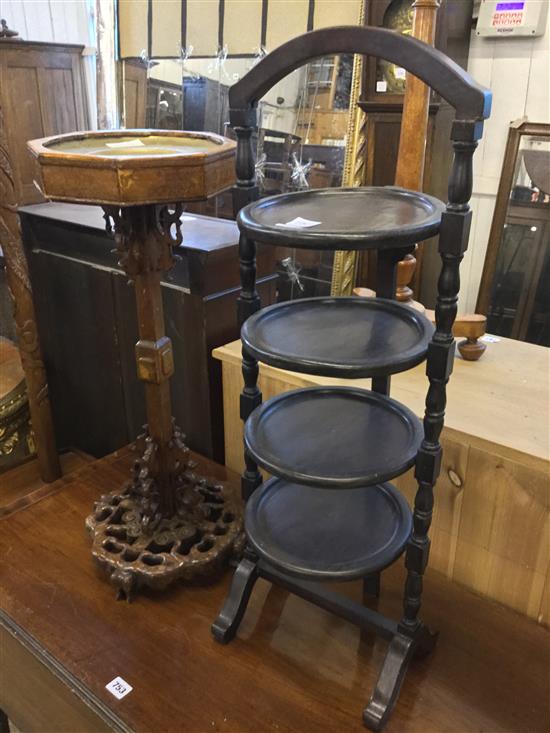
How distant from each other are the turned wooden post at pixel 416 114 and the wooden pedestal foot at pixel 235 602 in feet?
2.89

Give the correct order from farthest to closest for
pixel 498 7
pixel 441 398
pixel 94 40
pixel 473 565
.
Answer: pixel 94 40 < pixel 498 7 < pixel 473 565 < pixel 441 398

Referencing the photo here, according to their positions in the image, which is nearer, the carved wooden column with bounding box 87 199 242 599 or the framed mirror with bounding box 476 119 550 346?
the carved wooden column with bounding box 87 199 242 599

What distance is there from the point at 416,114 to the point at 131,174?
2.37ft

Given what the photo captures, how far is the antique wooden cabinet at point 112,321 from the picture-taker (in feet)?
5.12

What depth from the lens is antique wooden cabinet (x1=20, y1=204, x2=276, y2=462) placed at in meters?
1.56

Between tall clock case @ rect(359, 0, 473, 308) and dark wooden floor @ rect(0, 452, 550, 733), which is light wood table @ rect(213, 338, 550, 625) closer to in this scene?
dark wooden floor @ rect(0, 452, 550, 733)

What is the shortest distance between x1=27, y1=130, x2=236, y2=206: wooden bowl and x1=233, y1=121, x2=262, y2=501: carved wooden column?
0.05 m

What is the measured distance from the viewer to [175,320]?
63.3 inches

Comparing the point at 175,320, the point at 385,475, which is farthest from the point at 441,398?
the point at 175,320

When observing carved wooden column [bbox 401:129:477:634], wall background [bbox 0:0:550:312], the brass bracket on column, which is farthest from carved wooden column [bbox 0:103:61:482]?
carved wooden column [bbox 401:129:477:634]

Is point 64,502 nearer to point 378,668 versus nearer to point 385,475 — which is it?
point 378,668

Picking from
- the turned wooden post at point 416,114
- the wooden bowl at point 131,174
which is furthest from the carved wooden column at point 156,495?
the turned wooden post at point 416,114

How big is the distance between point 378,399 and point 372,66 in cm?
130

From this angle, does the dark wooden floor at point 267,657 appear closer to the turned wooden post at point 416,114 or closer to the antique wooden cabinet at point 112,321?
the antique wooden cabinet at point 112,321
